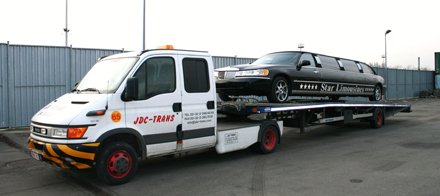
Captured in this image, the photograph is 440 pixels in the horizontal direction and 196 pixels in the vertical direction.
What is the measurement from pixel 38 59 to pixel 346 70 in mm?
10644

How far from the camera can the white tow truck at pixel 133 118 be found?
201 inches

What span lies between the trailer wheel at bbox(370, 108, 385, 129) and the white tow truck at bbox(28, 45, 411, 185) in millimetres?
6792

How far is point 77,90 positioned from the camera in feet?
19.8

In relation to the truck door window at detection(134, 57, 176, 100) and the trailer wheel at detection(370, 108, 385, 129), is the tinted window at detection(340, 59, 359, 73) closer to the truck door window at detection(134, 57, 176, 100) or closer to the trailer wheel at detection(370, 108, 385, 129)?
the trailer wheel at detection(370, 108, 385, 129)

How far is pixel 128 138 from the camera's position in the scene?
5.75 meters

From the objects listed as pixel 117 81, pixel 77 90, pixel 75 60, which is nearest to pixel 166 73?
pixel 117 81

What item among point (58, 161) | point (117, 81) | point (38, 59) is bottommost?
point (58, 161)

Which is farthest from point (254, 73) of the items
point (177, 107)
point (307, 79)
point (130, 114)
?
point (130, 114)

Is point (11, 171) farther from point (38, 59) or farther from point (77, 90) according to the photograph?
point (38, 59)

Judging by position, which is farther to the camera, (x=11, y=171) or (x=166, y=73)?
(x=11, y=171)

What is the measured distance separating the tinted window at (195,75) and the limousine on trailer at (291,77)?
1708 mm

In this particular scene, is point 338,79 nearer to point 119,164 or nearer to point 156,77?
point 156,77

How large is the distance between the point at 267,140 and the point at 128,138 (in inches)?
142

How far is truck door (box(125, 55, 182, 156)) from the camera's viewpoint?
5613 mm
